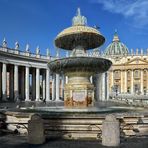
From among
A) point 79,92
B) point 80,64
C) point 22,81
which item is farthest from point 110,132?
point 22,81

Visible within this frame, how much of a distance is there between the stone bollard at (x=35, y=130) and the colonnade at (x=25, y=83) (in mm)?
56736

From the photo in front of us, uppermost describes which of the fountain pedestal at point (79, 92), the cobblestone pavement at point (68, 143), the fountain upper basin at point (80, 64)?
the fountain upper basin at point (80, 64)

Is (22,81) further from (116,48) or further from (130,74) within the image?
(116,48)

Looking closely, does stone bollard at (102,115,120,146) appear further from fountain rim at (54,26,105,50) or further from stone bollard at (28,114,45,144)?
fountain rim at (54,26,105,50)

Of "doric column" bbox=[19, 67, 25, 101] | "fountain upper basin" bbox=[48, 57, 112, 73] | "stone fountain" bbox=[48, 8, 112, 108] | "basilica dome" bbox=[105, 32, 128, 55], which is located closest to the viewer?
"fountain upper basin" bbox=[48, 57, 112, 73]

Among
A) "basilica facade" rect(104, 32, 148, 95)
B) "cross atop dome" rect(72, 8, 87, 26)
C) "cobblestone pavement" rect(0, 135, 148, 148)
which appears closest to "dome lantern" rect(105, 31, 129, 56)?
"basilica facade" rect(104, 32, 148, 95)

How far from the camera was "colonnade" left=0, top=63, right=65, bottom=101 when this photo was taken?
7206 cm

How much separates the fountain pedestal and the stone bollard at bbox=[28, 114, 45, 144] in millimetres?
10209

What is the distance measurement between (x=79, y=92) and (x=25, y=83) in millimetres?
59013

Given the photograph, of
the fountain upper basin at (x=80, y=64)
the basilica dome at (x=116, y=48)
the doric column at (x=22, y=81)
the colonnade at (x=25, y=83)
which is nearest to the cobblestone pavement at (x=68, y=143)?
the fountain upper basin at (x=80, y=64)

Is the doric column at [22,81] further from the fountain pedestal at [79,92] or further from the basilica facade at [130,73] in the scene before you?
the basilica facade at [130,73]

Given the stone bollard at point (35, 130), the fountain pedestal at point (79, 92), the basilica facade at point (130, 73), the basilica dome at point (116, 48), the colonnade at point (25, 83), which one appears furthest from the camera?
the basilica dome at point (116, 48)

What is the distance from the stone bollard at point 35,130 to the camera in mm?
12062

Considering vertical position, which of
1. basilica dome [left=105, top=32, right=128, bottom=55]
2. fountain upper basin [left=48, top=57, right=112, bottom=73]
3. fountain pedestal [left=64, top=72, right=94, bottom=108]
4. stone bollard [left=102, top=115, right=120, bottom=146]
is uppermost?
basilica dome [left=105, top=32, right=128, bottom=55]
